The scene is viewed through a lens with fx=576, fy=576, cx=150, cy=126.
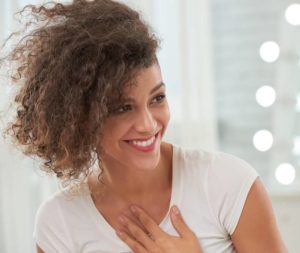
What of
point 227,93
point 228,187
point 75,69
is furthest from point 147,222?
point 227,93

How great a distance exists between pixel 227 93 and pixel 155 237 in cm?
117

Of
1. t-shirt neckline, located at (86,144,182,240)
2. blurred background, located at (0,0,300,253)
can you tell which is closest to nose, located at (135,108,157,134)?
t-shirt neckline, located at (86,144,182,240)

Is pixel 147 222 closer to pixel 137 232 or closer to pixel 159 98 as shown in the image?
pixel 137 232

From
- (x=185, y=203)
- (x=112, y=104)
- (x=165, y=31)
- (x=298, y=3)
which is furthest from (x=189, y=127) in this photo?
(x=112, y=104)

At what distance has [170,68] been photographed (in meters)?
2.24

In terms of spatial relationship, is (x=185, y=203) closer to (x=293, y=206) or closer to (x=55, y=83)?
(x=55, y=83)

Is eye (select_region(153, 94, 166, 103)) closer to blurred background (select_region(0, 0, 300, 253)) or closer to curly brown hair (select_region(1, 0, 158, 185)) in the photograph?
curly brown hair (select_region(1, 0, 158, 185))

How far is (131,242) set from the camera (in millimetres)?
1269

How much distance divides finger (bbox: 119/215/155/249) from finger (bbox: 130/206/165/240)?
15 millimetres

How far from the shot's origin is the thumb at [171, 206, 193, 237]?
123cm

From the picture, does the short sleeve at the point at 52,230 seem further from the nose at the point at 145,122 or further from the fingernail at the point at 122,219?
the nose at the point at 145,122

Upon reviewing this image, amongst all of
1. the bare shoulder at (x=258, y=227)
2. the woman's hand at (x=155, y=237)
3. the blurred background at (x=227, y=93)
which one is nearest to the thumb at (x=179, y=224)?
the woman's hand at (x=155, y=237)

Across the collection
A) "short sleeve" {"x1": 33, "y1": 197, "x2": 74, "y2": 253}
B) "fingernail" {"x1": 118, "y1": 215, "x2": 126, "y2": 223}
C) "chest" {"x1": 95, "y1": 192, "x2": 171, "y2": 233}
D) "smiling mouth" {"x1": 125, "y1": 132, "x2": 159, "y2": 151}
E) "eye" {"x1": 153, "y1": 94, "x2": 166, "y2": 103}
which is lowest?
"short sleeve" {"x1": 33, "y1": 197, "x2": 74, "y2": 253}

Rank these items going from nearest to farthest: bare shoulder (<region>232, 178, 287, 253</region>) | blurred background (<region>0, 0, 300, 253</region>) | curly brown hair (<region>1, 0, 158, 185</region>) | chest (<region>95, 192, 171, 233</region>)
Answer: curly brown hair (<region>1, 0, 158, 185</region>) < bare shoulder (<region>232, 178, 287, 253</region>) < chest (<region>95, 192, 171, 233</region>) < blurred background (<region>0, 0, 300, 253</region>)
